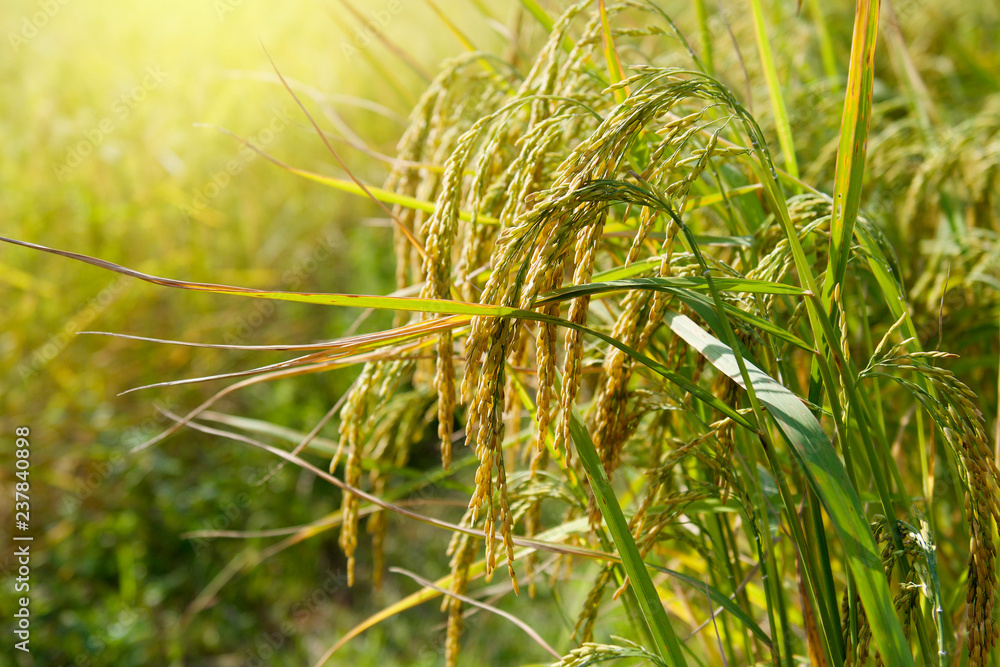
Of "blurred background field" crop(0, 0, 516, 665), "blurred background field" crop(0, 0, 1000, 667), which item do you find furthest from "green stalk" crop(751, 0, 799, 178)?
"blurred background field" crop(0, 0, 516, 665)

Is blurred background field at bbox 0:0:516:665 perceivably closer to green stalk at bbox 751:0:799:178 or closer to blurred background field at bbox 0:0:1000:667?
blurred background field at bbox 0:0:1000:667

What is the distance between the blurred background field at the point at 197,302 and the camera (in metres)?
2.26

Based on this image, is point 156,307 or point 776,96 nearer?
point 776,96

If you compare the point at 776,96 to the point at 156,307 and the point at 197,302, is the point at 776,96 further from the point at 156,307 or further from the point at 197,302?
the point at 156,307

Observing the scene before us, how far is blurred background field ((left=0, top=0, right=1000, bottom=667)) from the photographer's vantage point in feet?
7.40

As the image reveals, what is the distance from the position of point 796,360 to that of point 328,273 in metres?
2.98

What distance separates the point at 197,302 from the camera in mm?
3369

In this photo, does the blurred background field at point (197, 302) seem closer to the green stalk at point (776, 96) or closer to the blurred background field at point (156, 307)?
the blurred background field at point (156, 307)

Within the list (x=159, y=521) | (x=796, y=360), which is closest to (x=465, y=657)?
(x=159, y=521)

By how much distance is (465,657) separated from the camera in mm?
2346

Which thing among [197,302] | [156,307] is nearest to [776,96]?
[197,302]

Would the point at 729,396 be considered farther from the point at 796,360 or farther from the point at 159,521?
the point at 159,521

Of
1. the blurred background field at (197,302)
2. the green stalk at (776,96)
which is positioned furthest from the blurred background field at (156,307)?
the green stalk at (776,96)

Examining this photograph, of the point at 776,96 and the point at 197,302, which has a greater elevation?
→ the point at 197,302
